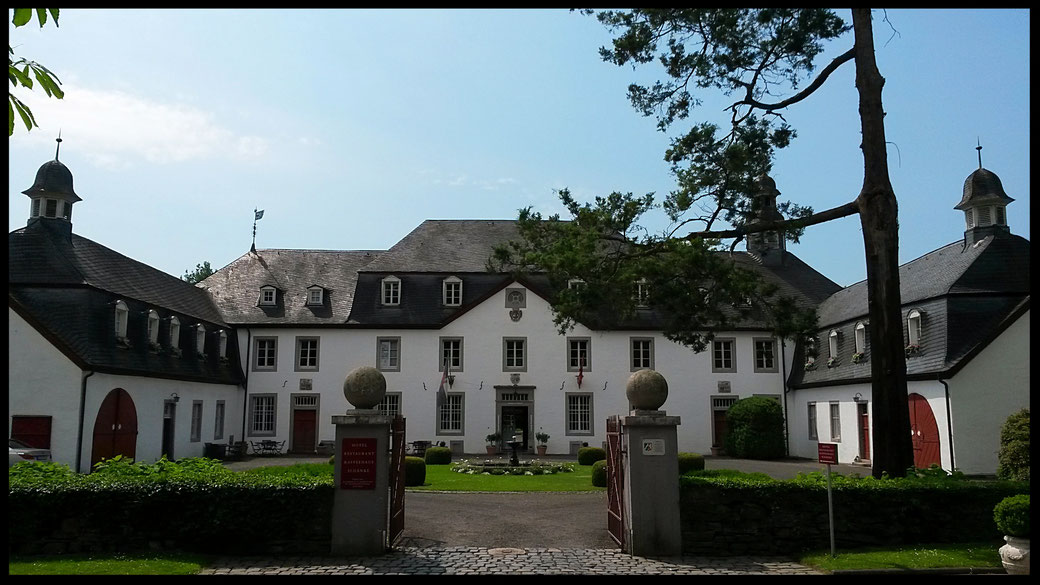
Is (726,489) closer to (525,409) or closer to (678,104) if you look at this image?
(678,104)

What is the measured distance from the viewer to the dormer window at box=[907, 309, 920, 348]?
24.5 m

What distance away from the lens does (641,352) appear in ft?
108

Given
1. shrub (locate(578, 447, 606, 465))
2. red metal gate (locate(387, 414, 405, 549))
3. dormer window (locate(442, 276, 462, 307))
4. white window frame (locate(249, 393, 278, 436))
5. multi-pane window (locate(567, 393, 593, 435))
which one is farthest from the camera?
dormer window (locate(442, 276, 462, 307))

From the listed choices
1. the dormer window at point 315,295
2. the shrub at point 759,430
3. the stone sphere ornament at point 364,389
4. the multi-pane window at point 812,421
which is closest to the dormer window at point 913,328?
the shrub at point 759,430

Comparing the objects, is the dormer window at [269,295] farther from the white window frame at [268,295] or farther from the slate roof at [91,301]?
the slate roof at [91,301]

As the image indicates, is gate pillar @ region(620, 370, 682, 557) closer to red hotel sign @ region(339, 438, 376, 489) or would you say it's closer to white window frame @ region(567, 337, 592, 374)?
red hotel sign @ region(339, 438, 376, 489)

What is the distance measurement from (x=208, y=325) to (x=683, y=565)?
2551cm

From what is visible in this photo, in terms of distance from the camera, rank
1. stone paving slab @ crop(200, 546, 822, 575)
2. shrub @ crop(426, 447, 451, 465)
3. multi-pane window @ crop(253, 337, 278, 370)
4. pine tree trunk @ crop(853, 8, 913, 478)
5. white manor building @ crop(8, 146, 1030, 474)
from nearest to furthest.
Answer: stone paving slab @ crop(200, 546, 822, 575) → pine tree trunk @ crop(853, 8, 913, 478) → white manor building @ crop(8, 146, 1030, 474) → shrub @ crop(426, 447, 451, 465) → multi-pane window @ crop(253, 337, 278, 370)

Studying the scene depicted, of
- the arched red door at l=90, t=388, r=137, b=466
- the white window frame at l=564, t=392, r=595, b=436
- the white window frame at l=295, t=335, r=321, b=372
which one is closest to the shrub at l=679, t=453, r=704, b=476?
the white window frame at l=564, t=392, r=595, b=436

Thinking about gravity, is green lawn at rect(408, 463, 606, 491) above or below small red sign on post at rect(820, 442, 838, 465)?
below

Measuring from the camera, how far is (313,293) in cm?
3412

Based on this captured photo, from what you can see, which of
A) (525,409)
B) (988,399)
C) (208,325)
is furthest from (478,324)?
(988,399)

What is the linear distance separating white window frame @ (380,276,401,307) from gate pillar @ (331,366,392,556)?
74.5 feet

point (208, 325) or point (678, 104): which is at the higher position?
point (678, 104)
